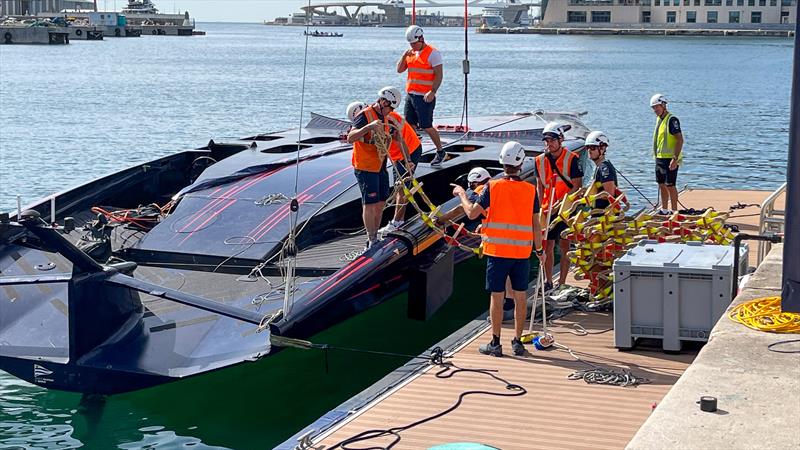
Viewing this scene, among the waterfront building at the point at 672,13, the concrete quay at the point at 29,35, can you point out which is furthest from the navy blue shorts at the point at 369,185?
the waterfront building at the point at 672,13

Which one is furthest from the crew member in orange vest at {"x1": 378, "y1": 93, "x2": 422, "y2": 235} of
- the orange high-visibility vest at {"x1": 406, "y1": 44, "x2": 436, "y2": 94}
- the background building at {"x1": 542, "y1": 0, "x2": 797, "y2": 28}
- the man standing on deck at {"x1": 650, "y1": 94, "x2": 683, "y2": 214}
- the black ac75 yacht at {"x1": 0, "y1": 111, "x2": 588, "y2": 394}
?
the background building at {"x1": 542, "y1": 0, "x2": 797, "y2": 28}

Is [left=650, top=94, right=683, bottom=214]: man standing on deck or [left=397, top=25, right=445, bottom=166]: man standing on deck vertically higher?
[left=397, top=25, right=445, bottom=166]: man standing on deck

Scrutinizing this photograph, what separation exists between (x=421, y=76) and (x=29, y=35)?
116 meters

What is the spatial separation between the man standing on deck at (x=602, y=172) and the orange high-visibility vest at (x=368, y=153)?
2145 millimetres

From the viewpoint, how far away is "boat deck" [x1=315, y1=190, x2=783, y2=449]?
26.8 ft

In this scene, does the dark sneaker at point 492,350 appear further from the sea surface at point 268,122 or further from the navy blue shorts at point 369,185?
the navy blue shorts at point 369,185

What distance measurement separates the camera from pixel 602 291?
1145 centimetres

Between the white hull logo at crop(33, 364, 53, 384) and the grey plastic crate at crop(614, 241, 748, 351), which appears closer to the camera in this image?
the grey plastic crate at crop(614, 241, 748, 351)

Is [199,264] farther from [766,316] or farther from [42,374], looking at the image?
[766,316]

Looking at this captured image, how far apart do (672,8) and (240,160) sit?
154208 mm

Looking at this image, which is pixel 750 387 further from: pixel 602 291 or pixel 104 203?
pixel 104 203

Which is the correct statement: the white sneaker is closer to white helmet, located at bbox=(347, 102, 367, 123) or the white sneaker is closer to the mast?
white helmet, located at bbox=(347, 102, 367, 123)

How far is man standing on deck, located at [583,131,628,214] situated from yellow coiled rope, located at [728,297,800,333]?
12.4 feet

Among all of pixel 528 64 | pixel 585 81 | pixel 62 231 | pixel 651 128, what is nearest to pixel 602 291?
pixel 62 231
